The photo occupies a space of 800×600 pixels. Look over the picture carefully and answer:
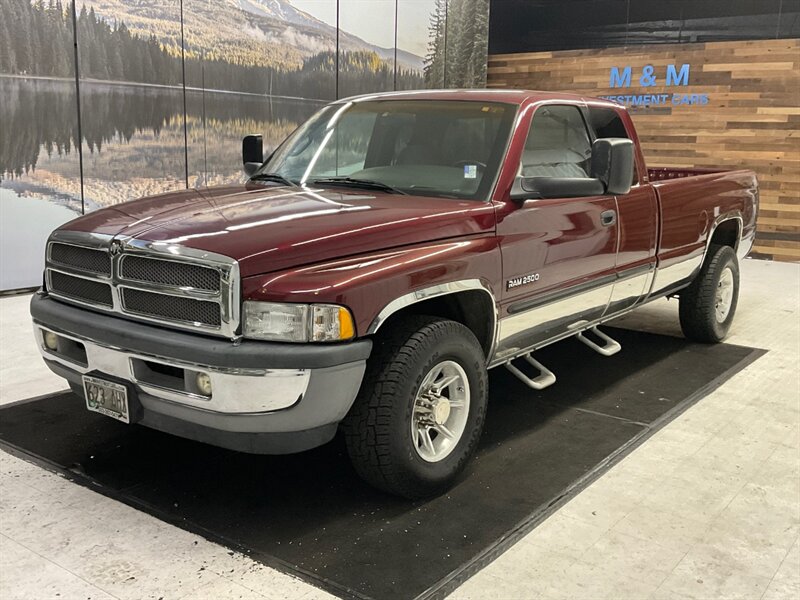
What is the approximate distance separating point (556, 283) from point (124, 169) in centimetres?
580

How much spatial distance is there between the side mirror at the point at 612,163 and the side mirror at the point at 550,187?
102mm

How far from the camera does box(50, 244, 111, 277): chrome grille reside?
2979 mm

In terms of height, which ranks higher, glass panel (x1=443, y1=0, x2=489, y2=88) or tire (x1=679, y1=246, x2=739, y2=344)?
glass panel (x1=443, y1=0, x2=489, y2=88)

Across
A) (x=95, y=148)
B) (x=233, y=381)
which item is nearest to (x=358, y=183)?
(x=233, y=381)

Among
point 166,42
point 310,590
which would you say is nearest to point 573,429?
point 310,590

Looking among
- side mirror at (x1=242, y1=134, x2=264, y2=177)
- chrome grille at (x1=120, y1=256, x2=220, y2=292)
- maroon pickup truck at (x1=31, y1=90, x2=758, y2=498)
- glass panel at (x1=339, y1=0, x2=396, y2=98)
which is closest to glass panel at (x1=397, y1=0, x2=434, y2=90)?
glass panel at (x1=339, y1=0, x2=396, y2=98)

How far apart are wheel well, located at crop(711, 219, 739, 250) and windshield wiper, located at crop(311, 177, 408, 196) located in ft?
10.9

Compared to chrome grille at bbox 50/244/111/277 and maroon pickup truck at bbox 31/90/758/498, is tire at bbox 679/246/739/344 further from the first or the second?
chrome grille at bbox 50/244/111/277

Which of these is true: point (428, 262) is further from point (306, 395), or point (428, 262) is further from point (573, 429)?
point (573, 429)

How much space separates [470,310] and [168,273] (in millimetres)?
1364

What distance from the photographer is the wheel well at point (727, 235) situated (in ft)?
19.3

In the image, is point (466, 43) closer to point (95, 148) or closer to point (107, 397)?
point (95, 148)

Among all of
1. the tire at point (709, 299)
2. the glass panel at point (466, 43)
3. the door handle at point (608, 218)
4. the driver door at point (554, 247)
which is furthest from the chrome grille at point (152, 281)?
the glass panel at point (466, 43)

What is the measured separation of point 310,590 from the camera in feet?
8.20
